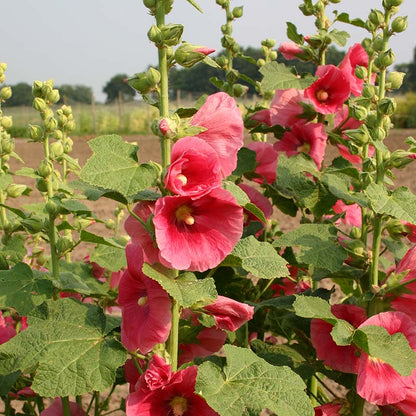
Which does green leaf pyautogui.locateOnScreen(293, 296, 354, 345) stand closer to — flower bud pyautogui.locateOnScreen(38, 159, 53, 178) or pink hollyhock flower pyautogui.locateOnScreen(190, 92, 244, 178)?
pink hollyhock flower pyautogui.locateOnScreen(190, 92, 244, 178)

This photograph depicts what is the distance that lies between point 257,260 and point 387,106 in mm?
583

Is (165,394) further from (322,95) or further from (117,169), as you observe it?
(322,95)

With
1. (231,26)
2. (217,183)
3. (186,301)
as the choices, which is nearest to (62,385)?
(186,301)

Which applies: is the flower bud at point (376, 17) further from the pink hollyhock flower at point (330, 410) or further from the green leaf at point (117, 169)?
the pink hollyhock flower at point (330, 410)

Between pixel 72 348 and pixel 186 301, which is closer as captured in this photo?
pixel 186 301

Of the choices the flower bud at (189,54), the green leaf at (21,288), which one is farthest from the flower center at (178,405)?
the flower bud at (189,54)

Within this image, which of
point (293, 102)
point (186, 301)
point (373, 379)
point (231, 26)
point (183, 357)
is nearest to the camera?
point (186, 301)

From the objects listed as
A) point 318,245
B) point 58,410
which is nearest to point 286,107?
point 318,245

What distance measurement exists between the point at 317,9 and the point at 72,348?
1.44 meters

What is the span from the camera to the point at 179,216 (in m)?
1.10

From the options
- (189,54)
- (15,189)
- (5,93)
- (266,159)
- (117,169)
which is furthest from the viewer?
(5,93)

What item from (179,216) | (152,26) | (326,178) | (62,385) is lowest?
(62,385)

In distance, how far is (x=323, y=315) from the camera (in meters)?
1.23

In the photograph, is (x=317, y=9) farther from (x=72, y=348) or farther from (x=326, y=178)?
(x=72, y=348)
